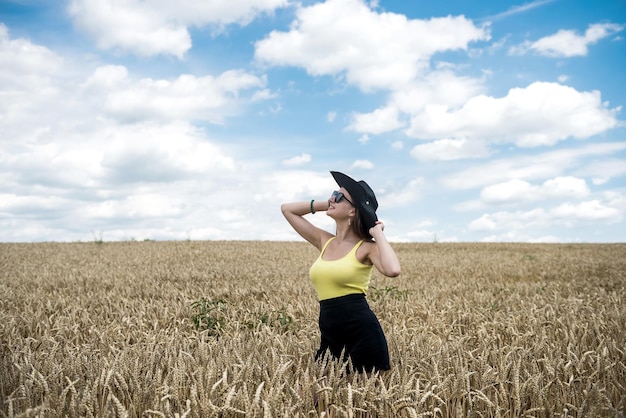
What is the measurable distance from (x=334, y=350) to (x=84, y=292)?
7826mm

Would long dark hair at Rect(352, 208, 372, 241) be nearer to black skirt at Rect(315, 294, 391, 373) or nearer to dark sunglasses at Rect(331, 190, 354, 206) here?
dark sunglasses at Rect(331, 190, 354, 206)

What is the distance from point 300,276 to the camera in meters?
13.2

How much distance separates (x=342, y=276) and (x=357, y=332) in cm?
46

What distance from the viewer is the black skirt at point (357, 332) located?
154 inches

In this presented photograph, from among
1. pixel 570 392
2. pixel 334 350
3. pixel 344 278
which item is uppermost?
pixel 344 278

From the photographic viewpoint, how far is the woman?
391 cm

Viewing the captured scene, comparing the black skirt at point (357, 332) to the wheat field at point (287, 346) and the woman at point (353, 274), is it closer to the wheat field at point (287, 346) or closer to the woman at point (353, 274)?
the woman at point (353, 274)

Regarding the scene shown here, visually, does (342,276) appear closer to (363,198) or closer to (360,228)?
(360,228)

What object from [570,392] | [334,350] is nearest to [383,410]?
[334,350]

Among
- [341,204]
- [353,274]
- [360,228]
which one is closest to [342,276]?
[353,274]

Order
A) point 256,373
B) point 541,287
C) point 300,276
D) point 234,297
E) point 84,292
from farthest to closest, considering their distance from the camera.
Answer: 1. point 300,276
2. point 541,287
3. point 84,292
4. point 234,297
5. point 256,373

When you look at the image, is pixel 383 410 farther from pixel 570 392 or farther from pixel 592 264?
pixel 592 264

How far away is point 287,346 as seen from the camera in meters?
4.74

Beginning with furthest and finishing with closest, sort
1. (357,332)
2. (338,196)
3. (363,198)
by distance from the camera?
(338,196)
(363,198)
(357,332)
